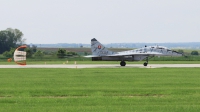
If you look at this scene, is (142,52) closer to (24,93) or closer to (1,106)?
Result: (24,93)

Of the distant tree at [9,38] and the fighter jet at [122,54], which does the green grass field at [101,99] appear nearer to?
the fighter jet at [122,54]

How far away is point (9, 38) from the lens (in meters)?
135

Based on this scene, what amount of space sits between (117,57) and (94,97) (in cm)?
3379

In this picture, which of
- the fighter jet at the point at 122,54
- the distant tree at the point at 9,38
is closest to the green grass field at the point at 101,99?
the fighter jet at the point at 122,54

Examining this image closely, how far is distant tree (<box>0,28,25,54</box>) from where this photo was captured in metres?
130

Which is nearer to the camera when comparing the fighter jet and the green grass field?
the green grass field

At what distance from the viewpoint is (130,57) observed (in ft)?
169

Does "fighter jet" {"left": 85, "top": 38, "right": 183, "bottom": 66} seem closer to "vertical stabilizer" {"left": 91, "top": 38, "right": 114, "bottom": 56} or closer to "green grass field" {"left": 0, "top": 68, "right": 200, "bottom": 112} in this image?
"vertical stabilizer" {"left": 91, "top": 38, "right": 114, "bottom": 56}

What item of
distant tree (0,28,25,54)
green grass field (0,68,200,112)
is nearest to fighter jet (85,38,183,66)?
green grass field (0,68,200,112)

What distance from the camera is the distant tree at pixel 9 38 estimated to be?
5108 inches

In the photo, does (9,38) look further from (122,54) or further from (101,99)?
(101,99)

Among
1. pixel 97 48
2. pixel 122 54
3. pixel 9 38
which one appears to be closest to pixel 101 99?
pixel 97 48

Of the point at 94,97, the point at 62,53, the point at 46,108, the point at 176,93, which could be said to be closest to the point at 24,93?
the point at 94,97

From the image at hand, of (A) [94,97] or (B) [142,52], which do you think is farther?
(B) [142,52]
